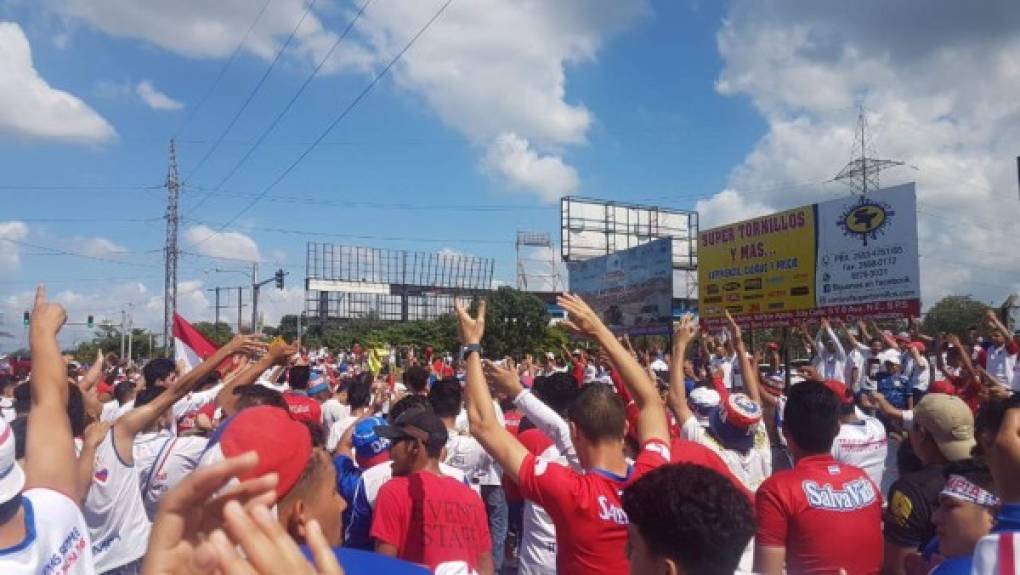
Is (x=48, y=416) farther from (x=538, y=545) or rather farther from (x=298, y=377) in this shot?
(x=298, y=377)

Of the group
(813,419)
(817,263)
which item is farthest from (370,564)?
(817,263)

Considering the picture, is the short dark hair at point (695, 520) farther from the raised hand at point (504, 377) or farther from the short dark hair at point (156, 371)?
the short dark hair at point (156, 371)

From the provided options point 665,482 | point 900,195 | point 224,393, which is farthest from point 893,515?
point 900,195

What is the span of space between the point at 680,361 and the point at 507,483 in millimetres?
1416

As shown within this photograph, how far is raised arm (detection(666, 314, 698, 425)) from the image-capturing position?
4605 millimetres

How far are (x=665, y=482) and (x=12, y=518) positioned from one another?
187 cm

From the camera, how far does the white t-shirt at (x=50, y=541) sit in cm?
219

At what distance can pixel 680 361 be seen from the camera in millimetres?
4707

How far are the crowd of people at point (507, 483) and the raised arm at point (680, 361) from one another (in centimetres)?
2

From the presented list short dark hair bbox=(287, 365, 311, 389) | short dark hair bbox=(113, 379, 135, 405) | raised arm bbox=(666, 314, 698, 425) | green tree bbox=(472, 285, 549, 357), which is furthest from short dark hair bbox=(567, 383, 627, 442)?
green tree bbox=(472, 285, 549, 357)

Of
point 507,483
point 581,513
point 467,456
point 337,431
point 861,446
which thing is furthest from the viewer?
point 337,431

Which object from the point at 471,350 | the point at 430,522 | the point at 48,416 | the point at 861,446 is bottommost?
the point at 430,522

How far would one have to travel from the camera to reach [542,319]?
49.4 meters

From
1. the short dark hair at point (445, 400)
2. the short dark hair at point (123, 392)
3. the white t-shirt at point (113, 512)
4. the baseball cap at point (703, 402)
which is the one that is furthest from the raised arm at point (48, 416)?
the baseball cap at point (703, 402)
